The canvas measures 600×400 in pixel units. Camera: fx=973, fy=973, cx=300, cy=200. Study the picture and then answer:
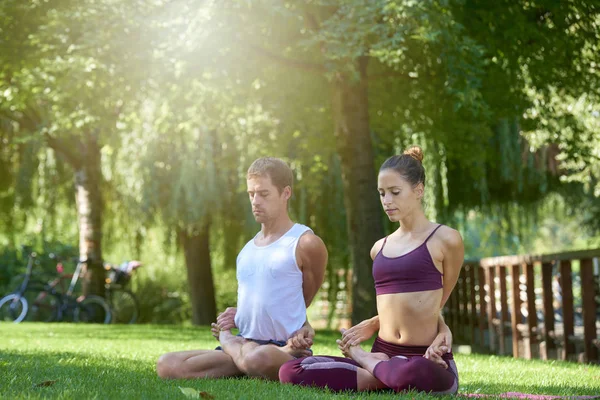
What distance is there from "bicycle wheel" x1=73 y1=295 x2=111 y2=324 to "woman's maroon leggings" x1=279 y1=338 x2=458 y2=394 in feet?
46.5

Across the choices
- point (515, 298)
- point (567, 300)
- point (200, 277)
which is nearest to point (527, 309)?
point (515, 298)

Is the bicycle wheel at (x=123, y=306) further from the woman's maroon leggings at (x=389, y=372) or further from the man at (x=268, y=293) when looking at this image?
the woman's maroon leggings at (x=389, y=372)

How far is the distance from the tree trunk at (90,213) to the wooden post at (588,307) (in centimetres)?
1087

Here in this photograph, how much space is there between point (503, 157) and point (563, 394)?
1337cm

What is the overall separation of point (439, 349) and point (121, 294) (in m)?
A: 18.2

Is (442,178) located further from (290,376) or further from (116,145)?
(290,376)

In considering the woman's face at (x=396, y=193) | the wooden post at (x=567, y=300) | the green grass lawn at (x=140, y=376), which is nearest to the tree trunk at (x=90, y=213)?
the green grass lawn at (x=140, y=376)

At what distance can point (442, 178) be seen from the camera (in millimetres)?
17844

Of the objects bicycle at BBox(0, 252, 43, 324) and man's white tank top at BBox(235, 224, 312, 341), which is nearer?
man's white tank top at BBox(235, 224, 312, 341)

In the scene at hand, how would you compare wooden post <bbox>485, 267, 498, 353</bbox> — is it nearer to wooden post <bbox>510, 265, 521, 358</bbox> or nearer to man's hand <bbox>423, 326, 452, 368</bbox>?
wooden post <bbox>510, 265, 521, 358</bbox>

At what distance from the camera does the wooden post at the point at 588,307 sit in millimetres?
12094

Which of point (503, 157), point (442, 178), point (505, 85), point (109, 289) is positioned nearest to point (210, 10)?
point (505, 85)

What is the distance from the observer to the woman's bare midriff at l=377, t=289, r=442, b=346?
5414mm

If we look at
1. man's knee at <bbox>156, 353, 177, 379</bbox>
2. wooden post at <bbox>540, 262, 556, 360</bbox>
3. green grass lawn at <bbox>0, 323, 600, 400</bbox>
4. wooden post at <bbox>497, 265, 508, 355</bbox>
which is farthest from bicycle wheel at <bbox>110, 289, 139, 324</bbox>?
man's knee at <bbox>156, 353, 177, 379</bbox>
